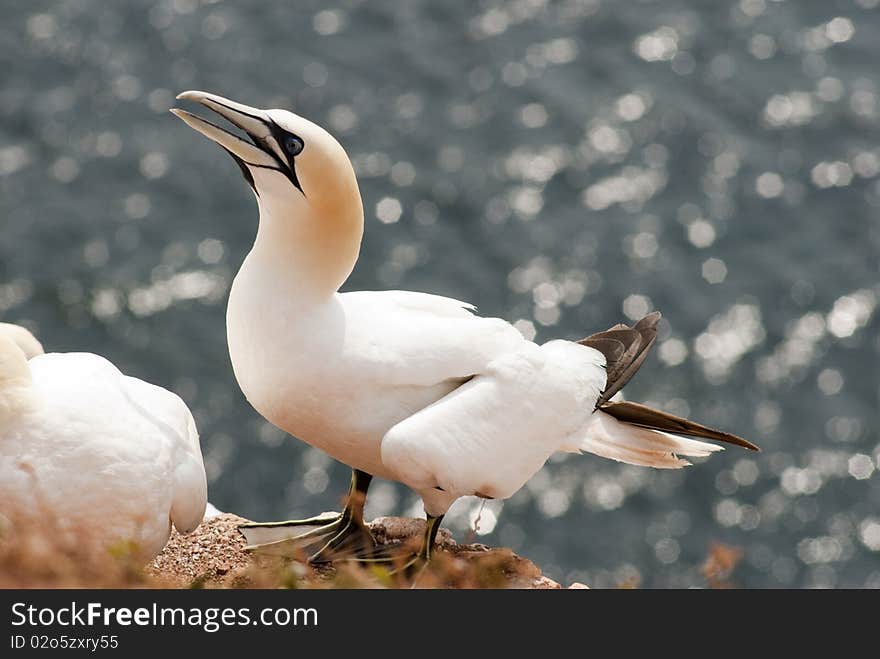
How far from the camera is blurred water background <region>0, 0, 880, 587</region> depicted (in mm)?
11398

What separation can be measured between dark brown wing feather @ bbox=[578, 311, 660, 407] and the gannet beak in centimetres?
157

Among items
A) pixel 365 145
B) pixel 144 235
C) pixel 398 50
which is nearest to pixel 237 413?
pixel 144 235

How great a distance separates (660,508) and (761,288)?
100 inches

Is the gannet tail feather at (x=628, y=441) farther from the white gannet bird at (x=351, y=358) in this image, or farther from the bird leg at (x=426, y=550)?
the bird leg at (x=426, y=550)

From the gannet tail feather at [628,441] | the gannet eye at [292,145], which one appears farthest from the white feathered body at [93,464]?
the gannet tail feather at [628,441]

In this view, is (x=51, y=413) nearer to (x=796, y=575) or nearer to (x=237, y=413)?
(x=237, y=413)

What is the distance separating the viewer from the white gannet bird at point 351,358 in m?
4.54

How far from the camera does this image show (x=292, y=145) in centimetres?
455

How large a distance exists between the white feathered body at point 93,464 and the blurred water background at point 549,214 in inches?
254

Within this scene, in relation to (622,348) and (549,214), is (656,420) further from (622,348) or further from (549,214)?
(549,214)

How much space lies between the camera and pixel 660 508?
450 inches

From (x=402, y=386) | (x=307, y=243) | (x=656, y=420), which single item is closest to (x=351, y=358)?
(x=402, y=386)

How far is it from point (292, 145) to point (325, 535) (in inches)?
67.8

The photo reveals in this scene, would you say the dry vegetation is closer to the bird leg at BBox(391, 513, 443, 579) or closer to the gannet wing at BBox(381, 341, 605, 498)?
the bird leg at BBox(391, 513, 443, 579)
